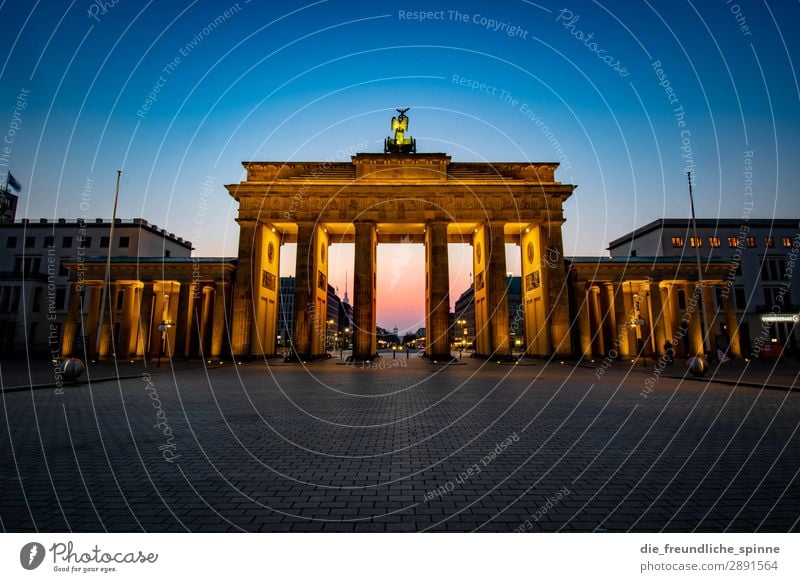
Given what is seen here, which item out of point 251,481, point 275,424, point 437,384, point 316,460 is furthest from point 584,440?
point 437,384

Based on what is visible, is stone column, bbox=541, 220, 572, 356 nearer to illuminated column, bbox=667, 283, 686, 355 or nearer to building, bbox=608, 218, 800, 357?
illuminated column, bbox=667, 283, 686, 355

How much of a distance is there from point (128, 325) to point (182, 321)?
595 centimetres

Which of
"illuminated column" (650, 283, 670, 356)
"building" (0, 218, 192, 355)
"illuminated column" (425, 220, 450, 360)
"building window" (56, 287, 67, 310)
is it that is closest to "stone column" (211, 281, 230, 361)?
"building" (0, 218, 192, 355)

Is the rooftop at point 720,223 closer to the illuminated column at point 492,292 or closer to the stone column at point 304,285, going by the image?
the illuminated column at point 492,292

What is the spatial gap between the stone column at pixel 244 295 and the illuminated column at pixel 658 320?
34471 mm

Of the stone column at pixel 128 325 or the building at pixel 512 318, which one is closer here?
the stone column at pixel 128 325

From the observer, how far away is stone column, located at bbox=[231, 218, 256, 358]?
36250 millimetres

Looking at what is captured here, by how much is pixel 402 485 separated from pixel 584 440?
446 cm

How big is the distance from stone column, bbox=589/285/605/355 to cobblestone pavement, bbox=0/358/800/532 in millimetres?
27604

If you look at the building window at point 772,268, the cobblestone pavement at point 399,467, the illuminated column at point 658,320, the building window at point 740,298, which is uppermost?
the building window at point 772,268

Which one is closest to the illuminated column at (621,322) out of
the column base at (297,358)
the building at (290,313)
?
the column base at (297,358)

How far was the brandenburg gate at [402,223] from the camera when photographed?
119ft

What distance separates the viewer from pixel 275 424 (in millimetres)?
9289
